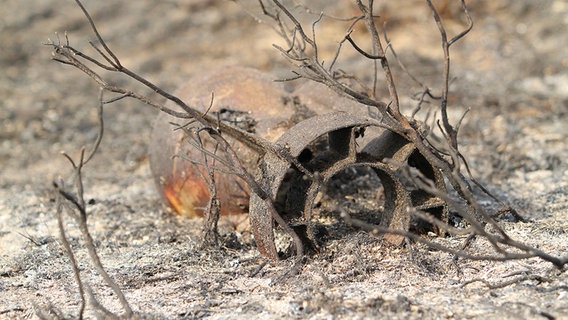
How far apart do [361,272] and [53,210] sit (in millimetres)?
2441

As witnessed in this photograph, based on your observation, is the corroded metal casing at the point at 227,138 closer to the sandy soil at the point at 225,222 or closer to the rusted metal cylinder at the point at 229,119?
the rusted metal cylinder at the point at 229,119

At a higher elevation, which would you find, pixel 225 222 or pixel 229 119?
pixel 229 119

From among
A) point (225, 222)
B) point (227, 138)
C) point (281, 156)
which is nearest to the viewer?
point (281, 156)

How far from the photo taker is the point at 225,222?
400 centimetres

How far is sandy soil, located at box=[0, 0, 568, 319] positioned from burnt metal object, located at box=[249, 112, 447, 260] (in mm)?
180

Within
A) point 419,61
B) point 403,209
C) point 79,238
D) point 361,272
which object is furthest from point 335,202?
point 419,61

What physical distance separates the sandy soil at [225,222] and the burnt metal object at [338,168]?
0.18 meters

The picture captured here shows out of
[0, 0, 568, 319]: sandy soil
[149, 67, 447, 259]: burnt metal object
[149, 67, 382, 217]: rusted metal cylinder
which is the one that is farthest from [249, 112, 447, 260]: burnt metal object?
[149, 67, 382, 217]: rusted metal cylinder

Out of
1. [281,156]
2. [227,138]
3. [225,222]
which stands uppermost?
[227,138]

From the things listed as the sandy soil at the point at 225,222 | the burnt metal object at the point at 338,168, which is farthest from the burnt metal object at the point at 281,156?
the sandy soil at the point at 225,222

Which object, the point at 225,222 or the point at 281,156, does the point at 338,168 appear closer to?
the point at 281,156

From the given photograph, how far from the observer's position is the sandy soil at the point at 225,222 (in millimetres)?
3004

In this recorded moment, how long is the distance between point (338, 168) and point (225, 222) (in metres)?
0.97

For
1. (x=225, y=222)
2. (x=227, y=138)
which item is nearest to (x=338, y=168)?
(x=227, y=138)
